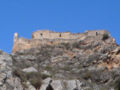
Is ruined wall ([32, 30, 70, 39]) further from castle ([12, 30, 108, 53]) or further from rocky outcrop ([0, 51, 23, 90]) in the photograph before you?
rocky outcrop ([0, 51, 23, 90])

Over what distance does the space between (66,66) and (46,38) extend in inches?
418

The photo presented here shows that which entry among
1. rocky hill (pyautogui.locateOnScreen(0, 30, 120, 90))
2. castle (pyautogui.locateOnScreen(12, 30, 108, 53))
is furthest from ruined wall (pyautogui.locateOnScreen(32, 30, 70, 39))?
rocky hill (pyautogui.locateOnScreen(0, 30, 120, 90))

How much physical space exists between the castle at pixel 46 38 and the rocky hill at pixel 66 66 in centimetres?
113

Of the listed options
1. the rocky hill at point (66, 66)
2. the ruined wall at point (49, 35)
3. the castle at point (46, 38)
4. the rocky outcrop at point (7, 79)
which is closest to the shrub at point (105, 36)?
the rocky hill at point (66, 66)

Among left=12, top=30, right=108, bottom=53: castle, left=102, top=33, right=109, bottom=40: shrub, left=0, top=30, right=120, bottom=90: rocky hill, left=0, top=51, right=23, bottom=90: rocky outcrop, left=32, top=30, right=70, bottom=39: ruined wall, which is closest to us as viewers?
left=0, top=51, right=23, bottom=90: rocky outcrop

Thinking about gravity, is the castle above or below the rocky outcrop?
above

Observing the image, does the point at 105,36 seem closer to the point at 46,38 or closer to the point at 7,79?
the point at 46,38

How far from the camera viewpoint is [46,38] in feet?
176

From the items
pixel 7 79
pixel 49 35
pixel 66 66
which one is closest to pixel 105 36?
pixel 49 35

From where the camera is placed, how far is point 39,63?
44.6 m

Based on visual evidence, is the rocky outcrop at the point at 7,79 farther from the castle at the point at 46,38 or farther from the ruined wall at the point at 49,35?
the ruined wall at the point at 49,35

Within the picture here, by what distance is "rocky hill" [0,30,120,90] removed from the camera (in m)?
33.1

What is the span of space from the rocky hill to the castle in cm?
113

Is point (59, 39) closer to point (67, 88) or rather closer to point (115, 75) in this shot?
point (115, 75)
